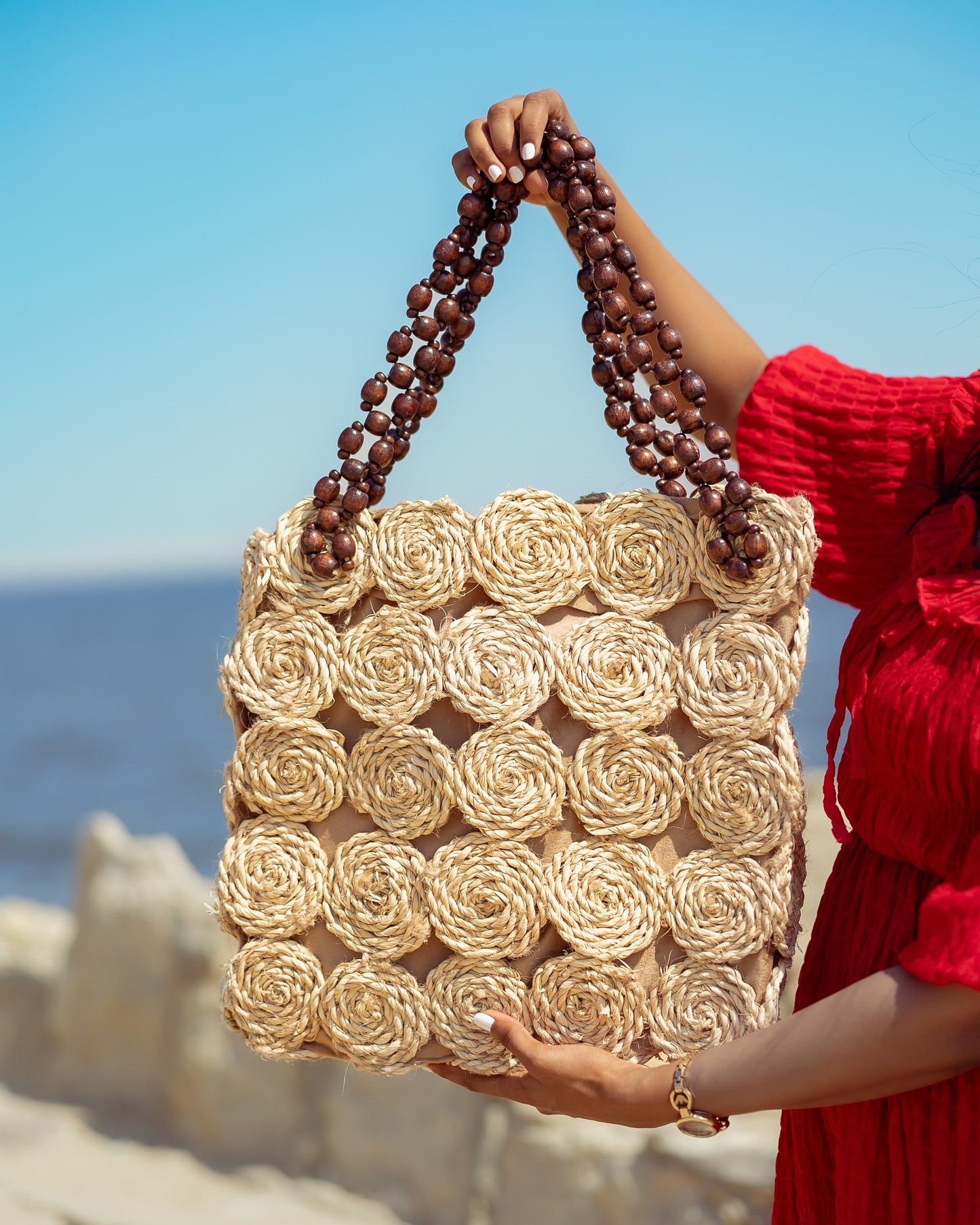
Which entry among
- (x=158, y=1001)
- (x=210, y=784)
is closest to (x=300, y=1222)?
(x=158, y=1001)

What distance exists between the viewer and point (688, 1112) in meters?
1.04

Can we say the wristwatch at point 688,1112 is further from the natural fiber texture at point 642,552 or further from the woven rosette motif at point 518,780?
the natural fiber texture at point 642,552

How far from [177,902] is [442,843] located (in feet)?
10.3

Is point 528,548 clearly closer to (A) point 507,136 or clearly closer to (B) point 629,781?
(B) point 629,781

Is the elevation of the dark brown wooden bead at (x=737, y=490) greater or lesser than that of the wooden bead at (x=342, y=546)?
greater

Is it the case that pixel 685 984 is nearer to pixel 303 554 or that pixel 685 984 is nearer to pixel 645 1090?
pixel 645 1090

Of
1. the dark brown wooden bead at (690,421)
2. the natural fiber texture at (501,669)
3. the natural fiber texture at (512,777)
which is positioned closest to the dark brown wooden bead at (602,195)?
the dark brown wooden bead at (690,421)

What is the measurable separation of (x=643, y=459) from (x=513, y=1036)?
62cm

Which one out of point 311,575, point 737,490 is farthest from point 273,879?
point 737,490

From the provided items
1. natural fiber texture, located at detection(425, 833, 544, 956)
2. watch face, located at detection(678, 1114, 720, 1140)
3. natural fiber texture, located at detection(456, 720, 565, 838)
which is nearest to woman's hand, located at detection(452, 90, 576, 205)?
natural fiber texture, located at detection(456, 720, 565, 838)

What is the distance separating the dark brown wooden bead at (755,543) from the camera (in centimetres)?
112

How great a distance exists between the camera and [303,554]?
1.19 meters

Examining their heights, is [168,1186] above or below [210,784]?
below

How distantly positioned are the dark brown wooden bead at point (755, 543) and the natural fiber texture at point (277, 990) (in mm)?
644
